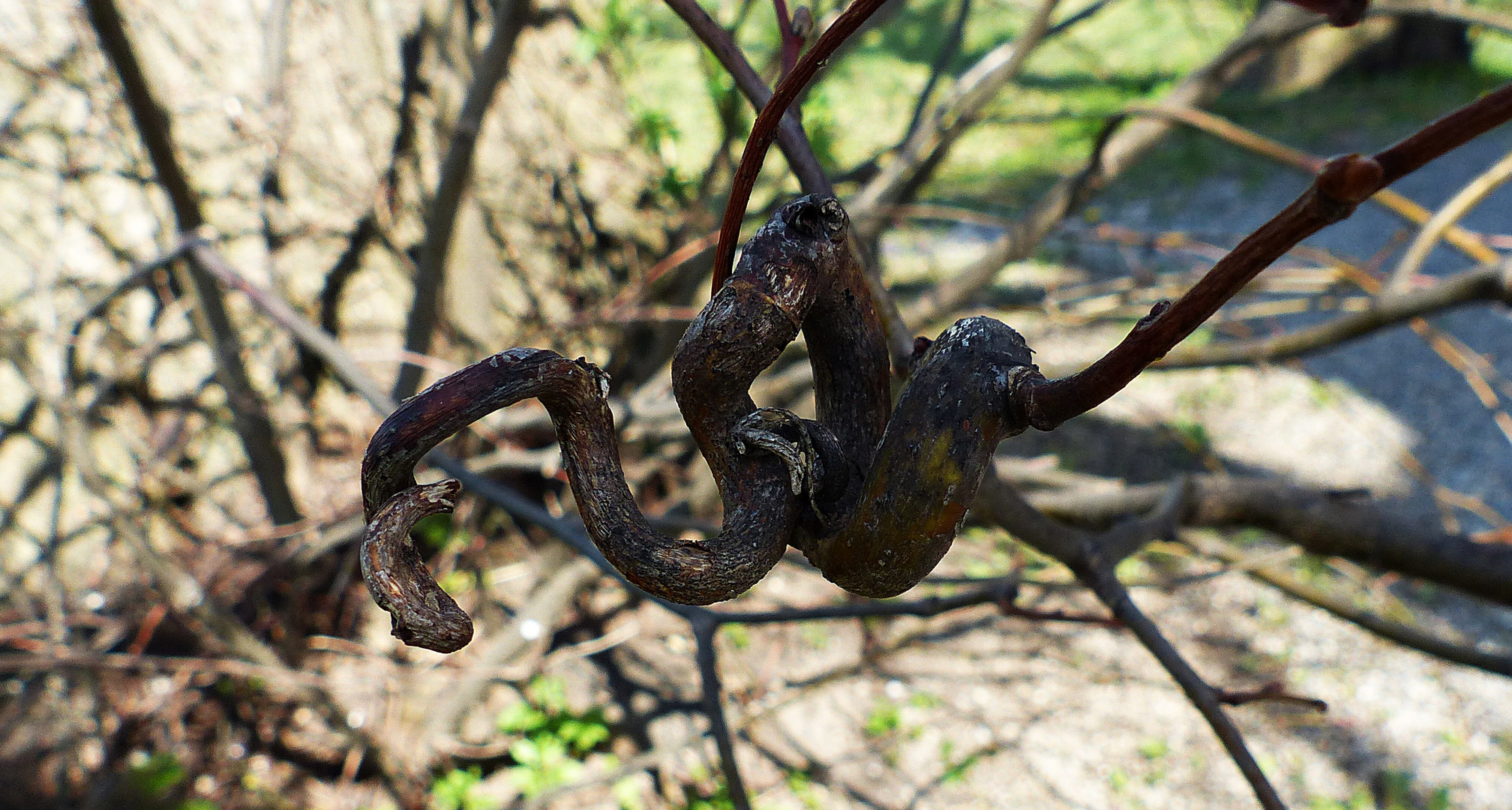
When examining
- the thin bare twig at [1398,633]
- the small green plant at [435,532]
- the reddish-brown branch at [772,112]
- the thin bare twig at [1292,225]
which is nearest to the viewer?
the thin bare twig at [1292,225]

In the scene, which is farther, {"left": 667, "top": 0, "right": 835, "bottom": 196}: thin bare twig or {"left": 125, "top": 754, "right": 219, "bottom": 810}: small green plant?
{"left": 125, "top": 754, "right": 219, "bottom": 810}: small green plant

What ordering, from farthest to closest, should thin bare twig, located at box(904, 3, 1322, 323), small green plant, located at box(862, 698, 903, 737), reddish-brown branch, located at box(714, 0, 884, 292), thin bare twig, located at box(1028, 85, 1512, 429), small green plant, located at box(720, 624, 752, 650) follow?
small green plant, located at box(720, 624, 752, 650)
small green plant, located at box(862, 698, 903, 737)
thin bare twig, located at box(904, 3, 1322, 323)
reddish-brown branch, located at box(714, 0, 884, 292)
thin bare twig, located at box(1028, 85, 1512, 429)

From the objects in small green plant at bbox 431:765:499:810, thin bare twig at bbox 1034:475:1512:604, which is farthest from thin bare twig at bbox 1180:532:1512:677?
small green plant at bbox 431:765:499:810

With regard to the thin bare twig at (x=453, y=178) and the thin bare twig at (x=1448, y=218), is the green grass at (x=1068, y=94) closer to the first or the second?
the thin bare twig at (x=453, y=178)

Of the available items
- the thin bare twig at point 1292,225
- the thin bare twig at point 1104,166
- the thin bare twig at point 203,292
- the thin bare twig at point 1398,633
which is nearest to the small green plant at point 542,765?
the thin bare twig at point 203,292

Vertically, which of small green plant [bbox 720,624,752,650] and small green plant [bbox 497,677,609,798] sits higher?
small green plant [bbox 720,624,752,650]

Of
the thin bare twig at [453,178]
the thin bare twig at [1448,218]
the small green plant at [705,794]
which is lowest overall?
the small green plant at [705,794]

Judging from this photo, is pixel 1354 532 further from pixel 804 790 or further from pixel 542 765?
pixel 542 765

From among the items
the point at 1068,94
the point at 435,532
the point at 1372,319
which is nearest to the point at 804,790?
the point at 435,532

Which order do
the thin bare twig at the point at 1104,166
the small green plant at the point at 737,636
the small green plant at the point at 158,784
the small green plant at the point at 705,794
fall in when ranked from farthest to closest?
the small green plant at the point at 737,636
the small green plant at the point at 705,794
the small green plant at the point at 158,784
the thin bare twig at the point at 1104,166

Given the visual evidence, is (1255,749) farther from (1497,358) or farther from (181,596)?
(181,596)

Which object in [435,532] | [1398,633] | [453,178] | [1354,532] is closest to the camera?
[1398,633]

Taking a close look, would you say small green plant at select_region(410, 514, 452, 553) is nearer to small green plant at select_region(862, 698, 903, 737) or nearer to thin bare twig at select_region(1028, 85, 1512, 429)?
small green plant at select_region(862, 698, 903, 737)
